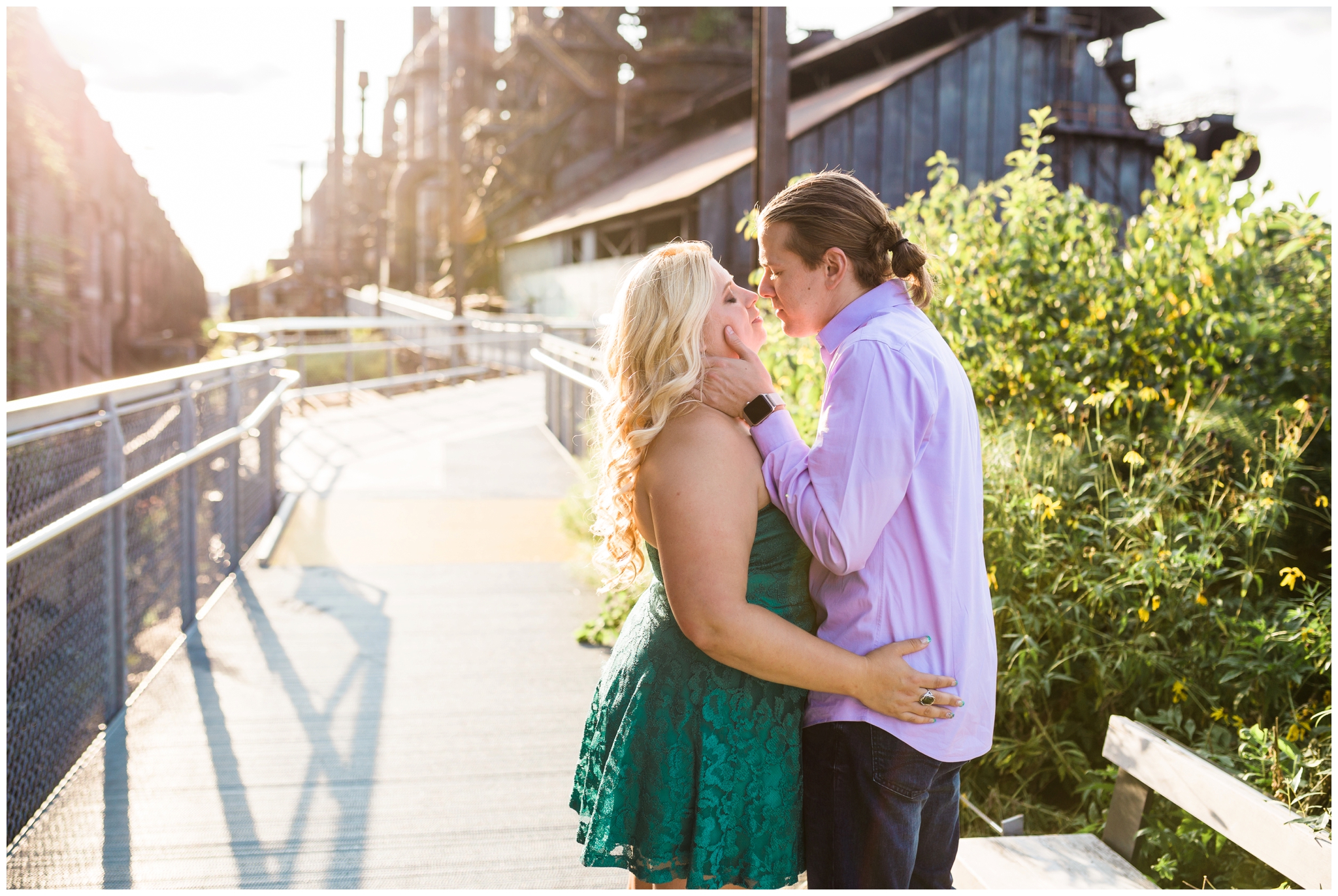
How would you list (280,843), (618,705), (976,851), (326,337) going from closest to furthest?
(618,705) → (976,851) → (280,843) → (326,337)

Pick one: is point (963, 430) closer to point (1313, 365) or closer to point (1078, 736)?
point (1078, 736)

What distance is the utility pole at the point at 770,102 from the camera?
24.3 ft

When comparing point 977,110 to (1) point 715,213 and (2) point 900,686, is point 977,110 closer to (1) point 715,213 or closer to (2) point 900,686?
(1) point 715,213

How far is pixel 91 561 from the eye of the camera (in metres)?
3.91

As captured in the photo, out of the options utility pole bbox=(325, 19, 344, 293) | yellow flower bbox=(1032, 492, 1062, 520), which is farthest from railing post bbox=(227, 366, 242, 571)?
utility pole bbox=(325, 19, 344, 293)

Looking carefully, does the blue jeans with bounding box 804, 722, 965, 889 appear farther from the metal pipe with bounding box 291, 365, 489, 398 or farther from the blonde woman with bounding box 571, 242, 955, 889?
the metal pipe with bounding box 291, 365, 489, 398

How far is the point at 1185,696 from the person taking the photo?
3.35 meters

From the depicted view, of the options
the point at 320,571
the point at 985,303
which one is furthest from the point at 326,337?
the point at 985,303

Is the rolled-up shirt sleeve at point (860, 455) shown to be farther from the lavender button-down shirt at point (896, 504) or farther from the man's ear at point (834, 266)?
the man's ear at point (834, 266)

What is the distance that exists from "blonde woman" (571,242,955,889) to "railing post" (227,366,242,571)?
15.5 feet

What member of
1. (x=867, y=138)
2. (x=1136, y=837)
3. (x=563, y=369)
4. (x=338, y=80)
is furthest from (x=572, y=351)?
(x=338, y=80)

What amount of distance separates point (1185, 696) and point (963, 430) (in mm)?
2158

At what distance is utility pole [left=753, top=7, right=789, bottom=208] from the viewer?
7.40 meters

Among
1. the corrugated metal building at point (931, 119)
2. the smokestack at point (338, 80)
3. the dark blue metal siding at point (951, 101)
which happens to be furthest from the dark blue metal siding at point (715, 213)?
the smokestack at point (338, 80)
